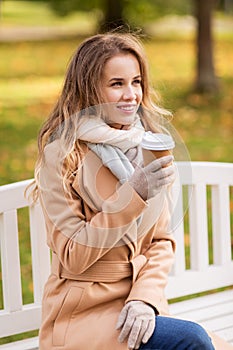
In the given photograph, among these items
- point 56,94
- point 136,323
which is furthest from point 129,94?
point 56,94

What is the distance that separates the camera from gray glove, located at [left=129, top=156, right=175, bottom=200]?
2.64m

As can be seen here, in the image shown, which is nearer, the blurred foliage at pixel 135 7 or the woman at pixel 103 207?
the woman at pixel 103 207

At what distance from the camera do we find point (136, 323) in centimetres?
272

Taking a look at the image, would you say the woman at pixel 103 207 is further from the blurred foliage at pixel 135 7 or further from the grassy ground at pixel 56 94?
the blurred foliage at pixel 135 7

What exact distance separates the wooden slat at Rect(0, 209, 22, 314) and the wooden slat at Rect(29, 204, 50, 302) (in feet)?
0.26

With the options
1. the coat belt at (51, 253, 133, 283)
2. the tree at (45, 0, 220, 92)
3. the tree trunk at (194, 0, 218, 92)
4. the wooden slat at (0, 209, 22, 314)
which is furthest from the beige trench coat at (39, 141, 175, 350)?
the tree trunk at (194, 0, 218, 92)

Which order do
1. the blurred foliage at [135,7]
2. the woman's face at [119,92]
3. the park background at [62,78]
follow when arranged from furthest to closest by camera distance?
the blurred foliage at [135,7] → the park background at [62,78] → the woman's face at [119,92]

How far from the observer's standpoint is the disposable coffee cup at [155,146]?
8.77ft

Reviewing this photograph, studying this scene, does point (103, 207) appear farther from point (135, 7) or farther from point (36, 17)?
point (36, 17)

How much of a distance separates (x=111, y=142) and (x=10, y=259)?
0.88 metres

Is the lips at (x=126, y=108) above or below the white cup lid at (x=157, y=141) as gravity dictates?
above

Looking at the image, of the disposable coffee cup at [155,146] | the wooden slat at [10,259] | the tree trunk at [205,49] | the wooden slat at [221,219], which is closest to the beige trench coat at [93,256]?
the disposable coffee cup at [155,146]

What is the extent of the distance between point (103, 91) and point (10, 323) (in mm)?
1120

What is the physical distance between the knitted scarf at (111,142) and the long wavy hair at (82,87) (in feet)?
0.17
